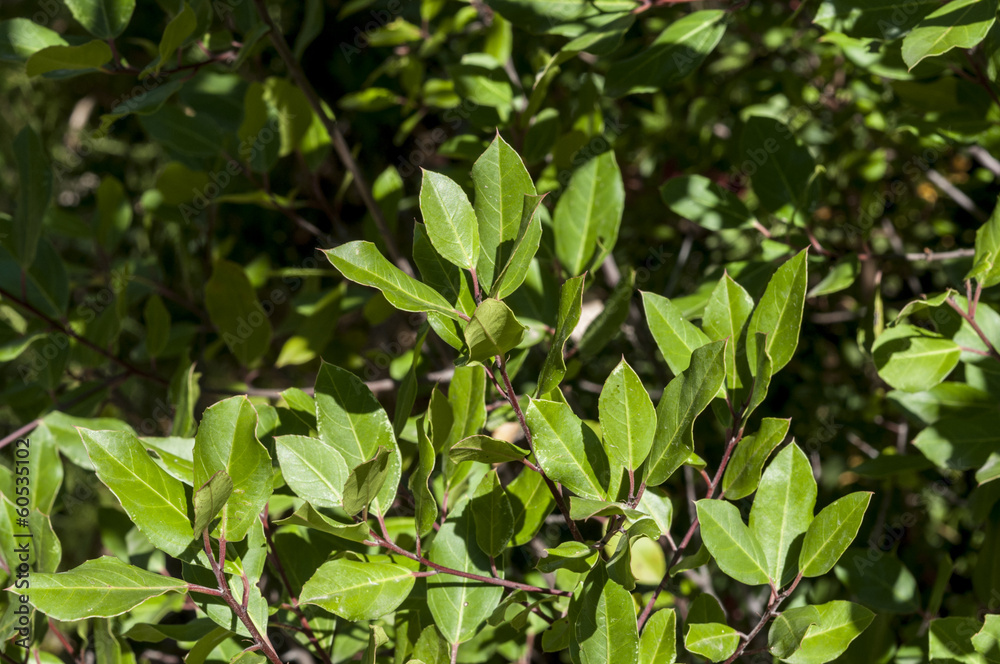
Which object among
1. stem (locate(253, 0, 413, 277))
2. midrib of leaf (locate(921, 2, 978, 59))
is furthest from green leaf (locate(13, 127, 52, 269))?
midrib of leaf (locate(921, 2, 978, 59))

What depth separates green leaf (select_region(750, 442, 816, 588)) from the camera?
651mm

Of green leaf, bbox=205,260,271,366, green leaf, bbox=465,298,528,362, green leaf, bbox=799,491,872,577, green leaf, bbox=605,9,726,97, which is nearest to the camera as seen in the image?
green leaf, bbox=465,298,528,362

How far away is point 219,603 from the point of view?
0.68 m

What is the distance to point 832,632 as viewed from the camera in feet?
2.04

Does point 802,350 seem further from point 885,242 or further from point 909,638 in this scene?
point 909,638

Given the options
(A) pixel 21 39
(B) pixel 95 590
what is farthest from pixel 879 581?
(A) pixel 21 39

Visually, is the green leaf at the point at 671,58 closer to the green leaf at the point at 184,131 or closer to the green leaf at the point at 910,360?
the green leaf at the point at 910,360

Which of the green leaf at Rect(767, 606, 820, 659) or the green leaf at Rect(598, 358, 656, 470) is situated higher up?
the green leaf at Rect(598, 358, 656, 470)

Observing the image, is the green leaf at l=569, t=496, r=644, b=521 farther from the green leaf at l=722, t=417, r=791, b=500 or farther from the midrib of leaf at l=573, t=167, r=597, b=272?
the midrib of leaf at l=573, t=167, r=597, b=272

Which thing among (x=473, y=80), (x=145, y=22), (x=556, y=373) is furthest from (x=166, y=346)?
(x=145, y=22)

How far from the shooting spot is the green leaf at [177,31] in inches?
30.9

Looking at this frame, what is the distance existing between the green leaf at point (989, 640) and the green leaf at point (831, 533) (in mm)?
164

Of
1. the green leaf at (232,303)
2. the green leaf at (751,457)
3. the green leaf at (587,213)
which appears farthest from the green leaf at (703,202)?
the green leaf at (232,303)

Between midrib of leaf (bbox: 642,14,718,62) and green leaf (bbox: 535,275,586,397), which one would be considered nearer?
green leaf (bbox: 535,275,586,397)
